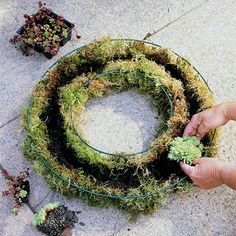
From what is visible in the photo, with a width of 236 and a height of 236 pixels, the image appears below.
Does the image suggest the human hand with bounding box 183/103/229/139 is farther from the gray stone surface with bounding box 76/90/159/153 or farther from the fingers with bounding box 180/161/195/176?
the gray stone surface with bounding box 76/90/159/153

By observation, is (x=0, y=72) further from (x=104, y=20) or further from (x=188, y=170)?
(x=188, y=170)

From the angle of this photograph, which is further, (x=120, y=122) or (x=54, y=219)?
(x=120, y=122)

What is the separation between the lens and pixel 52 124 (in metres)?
4.53

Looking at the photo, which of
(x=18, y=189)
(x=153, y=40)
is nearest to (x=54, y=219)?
(x=18, y=189)

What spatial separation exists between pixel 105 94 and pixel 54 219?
4.09 ft

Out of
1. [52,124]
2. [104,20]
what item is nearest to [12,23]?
[104,20]

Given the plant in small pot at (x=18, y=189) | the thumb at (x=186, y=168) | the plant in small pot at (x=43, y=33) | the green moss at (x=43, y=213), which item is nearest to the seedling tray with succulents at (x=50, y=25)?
the plant in small pot at (x=43, y=33)

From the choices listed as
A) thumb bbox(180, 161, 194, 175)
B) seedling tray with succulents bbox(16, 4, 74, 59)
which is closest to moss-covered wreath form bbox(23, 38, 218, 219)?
thumb bbox(180, 161, 194, 175)

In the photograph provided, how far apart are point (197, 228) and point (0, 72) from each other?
227 cm

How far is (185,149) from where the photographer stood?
13.6 ft

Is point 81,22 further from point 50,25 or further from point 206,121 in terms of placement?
point 206,121

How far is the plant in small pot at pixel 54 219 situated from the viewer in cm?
404

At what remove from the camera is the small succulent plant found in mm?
4156

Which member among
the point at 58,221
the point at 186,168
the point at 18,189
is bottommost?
the point at 58,221
